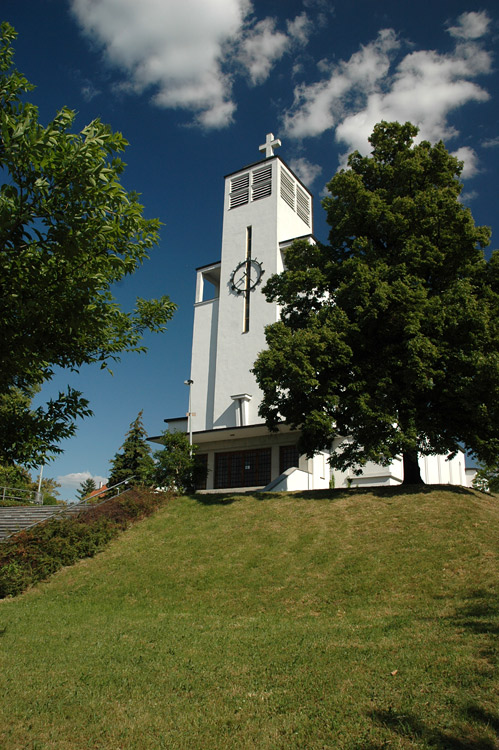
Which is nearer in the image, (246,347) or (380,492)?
(380,492)

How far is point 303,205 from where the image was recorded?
38.5m

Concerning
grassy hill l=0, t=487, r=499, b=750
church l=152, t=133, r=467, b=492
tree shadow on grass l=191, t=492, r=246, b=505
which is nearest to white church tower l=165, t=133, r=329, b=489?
church l=152, t=133, r=467, b=492

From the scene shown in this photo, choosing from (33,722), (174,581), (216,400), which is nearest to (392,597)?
(174,581)

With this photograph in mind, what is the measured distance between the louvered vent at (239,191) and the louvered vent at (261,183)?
2.08 feet

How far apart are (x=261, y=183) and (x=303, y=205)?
3.99 meters

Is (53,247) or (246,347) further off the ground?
(246,347)

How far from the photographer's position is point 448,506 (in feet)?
47.8

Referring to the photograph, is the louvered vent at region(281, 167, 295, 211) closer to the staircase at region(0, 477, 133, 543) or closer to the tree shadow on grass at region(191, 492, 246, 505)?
the tree shadow on grass at region(191, 492, 246, 505)

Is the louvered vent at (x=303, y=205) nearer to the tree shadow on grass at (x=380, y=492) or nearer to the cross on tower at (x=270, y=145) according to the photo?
the cross on tower at (x=270, y=145)

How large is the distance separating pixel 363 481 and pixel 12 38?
23.1 metres

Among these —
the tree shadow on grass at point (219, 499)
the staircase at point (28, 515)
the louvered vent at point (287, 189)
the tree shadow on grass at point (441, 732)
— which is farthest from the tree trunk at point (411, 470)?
the louvered vent at point (287, 189)

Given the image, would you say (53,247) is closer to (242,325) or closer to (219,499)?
(219,499)

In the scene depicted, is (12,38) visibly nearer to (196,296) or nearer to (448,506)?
(448,506)

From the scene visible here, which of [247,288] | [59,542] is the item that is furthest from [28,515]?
[247,288]
